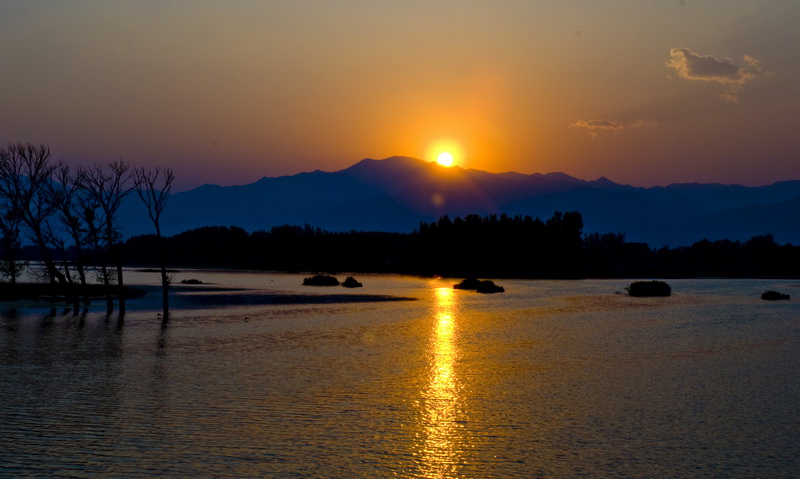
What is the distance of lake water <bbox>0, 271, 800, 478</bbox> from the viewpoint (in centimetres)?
1664

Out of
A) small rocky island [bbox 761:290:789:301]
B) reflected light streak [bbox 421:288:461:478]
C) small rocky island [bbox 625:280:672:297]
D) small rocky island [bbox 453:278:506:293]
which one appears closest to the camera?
reflected light streak [bbox 421:288:461:478]

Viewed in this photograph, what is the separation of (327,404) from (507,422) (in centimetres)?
596

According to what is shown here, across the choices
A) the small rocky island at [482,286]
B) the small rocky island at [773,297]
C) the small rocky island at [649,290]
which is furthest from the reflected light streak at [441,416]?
the small rocky island at [482,286]

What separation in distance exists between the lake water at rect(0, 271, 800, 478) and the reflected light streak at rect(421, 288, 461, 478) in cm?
11

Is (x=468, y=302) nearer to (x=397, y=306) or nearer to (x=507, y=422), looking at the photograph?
(x=397, y=306)

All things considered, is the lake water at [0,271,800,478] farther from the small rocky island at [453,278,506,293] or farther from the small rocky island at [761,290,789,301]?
the small rocky island at [453,278,506,293]

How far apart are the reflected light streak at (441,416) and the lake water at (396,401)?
4.3 inches

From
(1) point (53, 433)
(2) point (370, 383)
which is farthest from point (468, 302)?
(1) point (53, 433)

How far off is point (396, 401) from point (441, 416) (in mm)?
2569

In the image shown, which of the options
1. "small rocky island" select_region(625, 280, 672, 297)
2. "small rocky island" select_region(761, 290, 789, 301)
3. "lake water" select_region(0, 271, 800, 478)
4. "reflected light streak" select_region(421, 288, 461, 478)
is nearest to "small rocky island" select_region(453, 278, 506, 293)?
"small rocky island" select_region(625, 280, 672, 297)

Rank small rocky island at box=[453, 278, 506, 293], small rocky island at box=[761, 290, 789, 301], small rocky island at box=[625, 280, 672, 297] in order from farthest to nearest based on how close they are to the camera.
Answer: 1. small rocky island at box=[453, 278, 506, 293]
2. small rocky island at box=[625, 280, 672, 297]
3. small rocky island at box=[761, 290, 789, 301]

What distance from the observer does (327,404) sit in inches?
912

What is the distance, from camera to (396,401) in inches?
941

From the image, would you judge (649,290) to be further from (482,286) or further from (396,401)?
(396,401)
